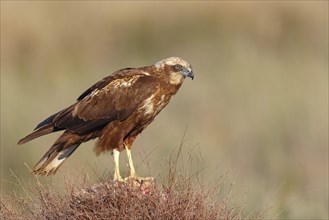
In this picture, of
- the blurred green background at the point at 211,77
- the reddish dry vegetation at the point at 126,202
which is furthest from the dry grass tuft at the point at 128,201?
the blurred green background at the point at 211,77

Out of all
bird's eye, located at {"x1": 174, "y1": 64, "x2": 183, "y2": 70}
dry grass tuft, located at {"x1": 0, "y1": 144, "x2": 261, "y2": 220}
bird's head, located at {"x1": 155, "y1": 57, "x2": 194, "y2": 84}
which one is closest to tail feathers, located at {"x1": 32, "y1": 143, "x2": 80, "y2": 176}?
bird's head, located at {"x1": 155, "y1": 57, "x2": 194, "y2": 84}

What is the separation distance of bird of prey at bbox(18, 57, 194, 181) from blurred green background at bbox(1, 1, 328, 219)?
2.82 metres

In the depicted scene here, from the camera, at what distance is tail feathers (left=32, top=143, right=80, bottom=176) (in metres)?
11.5

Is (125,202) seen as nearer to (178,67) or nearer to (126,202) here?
(126,202)

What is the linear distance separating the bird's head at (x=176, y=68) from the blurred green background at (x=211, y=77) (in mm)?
3244

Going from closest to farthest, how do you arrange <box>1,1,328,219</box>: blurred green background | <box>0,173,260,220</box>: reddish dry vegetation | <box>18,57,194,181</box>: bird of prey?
<box>0,173,260,220</box>: reddish dry vegetation → <box>18,57,194,181</box>: bird of prey → <box>1,1,328,219</box>: blurred green background

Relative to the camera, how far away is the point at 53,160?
11625 millimetres

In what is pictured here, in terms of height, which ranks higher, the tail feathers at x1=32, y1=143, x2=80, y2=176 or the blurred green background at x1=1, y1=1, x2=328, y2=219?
the tail feathers at x1=32, y1=143, x2=80, y2=176

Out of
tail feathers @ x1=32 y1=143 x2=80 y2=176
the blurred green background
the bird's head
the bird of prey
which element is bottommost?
the blurred green background

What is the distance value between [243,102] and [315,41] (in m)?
2.97

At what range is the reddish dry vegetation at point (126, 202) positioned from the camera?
Result: 9.47 meters

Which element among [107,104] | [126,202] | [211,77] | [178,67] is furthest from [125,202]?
[211,77]

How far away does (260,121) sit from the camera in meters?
18.7

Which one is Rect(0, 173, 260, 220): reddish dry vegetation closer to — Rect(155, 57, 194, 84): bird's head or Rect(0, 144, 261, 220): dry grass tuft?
Rect(0, 144, 261, 220): dry grass tuft
